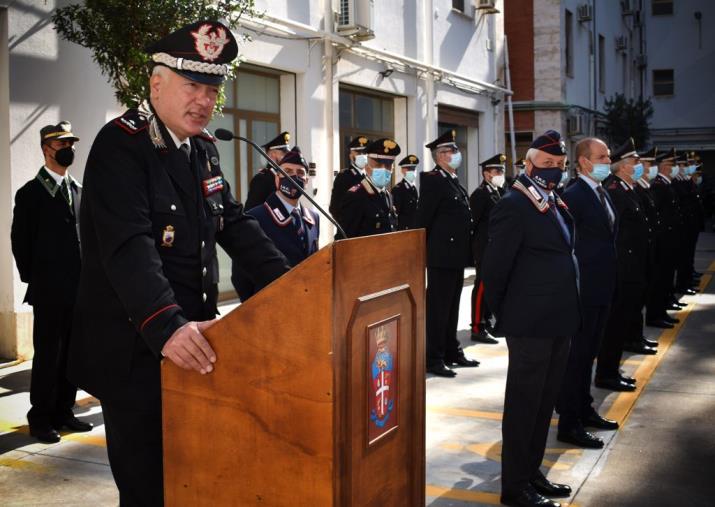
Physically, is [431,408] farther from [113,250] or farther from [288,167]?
[113,250]

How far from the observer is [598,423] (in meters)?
5.85

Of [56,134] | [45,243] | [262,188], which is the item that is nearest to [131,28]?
[56,134]

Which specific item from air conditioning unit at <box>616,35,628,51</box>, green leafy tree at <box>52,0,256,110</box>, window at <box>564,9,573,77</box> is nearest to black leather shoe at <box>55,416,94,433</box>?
green leafy tree at <box>52,0,256,110</box>

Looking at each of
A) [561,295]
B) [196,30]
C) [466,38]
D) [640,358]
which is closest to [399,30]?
[466,38]

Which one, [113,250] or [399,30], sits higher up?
[399,30]

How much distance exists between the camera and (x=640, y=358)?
28.0ft

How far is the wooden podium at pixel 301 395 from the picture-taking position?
2076mm

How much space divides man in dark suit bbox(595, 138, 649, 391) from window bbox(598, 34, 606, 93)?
23585mm

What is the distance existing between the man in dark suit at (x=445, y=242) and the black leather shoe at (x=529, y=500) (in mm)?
3544

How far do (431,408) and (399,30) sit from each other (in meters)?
9.70

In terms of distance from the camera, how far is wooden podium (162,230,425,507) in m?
2.08

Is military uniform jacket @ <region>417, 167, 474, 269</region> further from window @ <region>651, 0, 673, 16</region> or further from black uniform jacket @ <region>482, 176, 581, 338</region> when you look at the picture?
window @ <region>651, 0, 673, 16</region>

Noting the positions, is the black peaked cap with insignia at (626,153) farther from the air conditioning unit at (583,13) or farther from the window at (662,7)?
the window at (662,7)

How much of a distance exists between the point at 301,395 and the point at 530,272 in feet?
8.46
